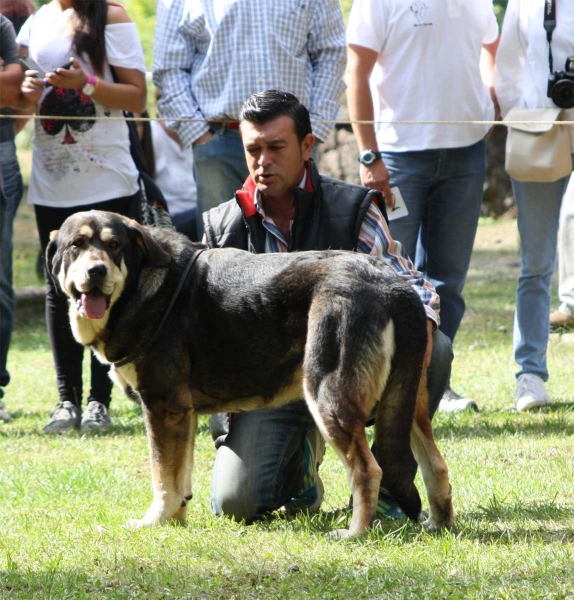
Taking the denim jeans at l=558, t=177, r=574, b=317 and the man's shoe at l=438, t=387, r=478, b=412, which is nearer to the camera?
the man's shoe at l=438, t=387, r=478, b=412

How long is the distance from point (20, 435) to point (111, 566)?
2609 millimetres

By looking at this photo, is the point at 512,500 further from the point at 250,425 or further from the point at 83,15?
the point at 83,15

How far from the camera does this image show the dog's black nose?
3.64 meters

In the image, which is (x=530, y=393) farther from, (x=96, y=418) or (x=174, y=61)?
(x=174, y=61)

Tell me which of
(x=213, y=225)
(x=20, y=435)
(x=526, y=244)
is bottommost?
(x=20, y=435)

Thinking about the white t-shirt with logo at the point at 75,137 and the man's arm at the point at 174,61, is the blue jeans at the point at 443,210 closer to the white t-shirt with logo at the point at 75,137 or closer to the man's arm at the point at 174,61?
the man's arm at the point at 174,61

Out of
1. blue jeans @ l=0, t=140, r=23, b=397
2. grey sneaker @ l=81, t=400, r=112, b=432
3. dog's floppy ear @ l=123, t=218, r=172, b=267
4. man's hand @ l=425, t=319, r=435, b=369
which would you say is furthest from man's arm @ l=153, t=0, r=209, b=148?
man's hand @ l=425, t=319, r=435, b=369

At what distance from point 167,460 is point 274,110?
1511 mm

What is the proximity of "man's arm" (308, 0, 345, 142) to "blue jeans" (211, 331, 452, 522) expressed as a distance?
7.04ft

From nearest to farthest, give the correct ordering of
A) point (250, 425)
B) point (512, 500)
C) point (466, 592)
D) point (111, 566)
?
point (466, 592)
point (111, 566)
point (512, 500)
point (250, 425)

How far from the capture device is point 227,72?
5684 mm

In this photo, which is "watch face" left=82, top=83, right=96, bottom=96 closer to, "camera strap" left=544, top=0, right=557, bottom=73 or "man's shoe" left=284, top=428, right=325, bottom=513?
"man's shoe" left=284, top=428, right=325, bottom=513

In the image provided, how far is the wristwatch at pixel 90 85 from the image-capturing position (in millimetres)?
5477

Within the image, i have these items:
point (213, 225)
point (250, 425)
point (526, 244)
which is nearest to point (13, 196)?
point (213, 225)
